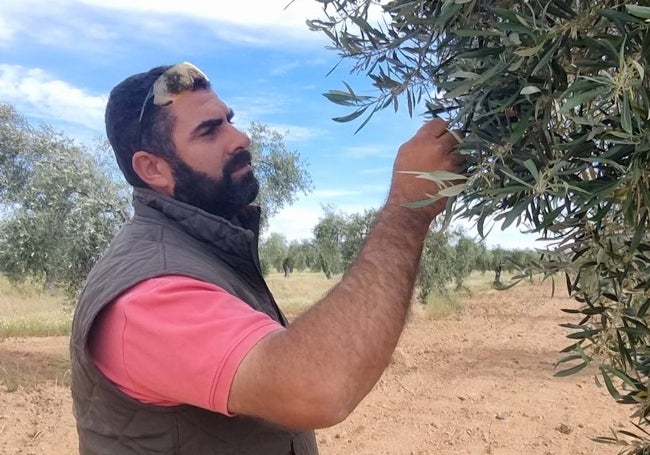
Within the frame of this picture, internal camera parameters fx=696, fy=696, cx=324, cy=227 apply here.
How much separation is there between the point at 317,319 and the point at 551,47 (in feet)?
2.71

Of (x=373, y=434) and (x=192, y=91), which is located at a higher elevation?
(x=192, y=91)

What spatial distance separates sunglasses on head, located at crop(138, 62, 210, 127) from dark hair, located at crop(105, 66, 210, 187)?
16mm

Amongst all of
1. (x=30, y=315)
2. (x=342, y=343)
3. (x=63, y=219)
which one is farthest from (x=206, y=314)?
Result: (x=30, y=315)

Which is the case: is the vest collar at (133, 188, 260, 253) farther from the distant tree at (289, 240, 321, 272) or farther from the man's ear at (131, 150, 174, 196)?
the distant tree at (289, 240, 321, 272)

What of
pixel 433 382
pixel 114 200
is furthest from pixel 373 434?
pixel 114 200

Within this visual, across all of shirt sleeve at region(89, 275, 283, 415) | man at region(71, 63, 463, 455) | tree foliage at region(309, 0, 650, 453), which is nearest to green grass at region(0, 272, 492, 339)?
man at region(71, 63, 463, 455)

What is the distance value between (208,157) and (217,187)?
11 centimetres

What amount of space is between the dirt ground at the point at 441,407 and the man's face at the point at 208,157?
207 inches

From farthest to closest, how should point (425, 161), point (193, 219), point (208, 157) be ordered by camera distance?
point (208, 157)
point (193, 219)
point (425, 161)

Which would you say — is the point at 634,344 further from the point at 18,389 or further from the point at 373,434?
the point at 18,389

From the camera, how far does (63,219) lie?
12.5 metres

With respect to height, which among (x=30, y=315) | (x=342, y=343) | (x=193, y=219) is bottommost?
(x=30, y=315)

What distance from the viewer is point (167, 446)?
1.93 meters

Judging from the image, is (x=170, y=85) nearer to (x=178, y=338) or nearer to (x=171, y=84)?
(x=171, y=84)
